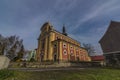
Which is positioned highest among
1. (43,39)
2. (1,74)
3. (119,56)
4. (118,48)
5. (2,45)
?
(43,39)

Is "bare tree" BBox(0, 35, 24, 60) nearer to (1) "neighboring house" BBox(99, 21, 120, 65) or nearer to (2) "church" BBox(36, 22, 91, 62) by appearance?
(2) "church" BBox(36, 22, 91, 62)

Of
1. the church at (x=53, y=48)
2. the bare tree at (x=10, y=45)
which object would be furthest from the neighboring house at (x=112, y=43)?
the bare tree at (x=10, y=45)

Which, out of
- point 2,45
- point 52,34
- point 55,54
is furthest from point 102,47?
point 2,45

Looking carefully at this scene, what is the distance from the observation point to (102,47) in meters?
33.2

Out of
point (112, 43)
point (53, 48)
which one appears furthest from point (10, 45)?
point (112, 43)

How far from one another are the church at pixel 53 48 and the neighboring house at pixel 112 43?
14330 mm

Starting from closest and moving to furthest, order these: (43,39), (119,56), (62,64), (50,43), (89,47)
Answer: (119,56) → (62,64) → (50,43) → (43,39) → (89,47)

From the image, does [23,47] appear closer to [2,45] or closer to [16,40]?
[16,40]

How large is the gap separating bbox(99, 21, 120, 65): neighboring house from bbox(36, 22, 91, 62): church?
14.3 meters

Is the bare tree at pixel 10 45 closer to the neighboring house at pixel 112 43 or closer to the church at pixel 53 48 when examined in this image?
the church at pixel 53 48

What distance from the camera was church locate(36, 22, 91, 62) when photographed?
4362 cm

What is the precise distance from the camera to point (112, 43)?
31.0 meters

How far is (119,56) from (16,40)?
34535 millimetres

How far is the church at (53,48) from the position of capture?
43.6m
